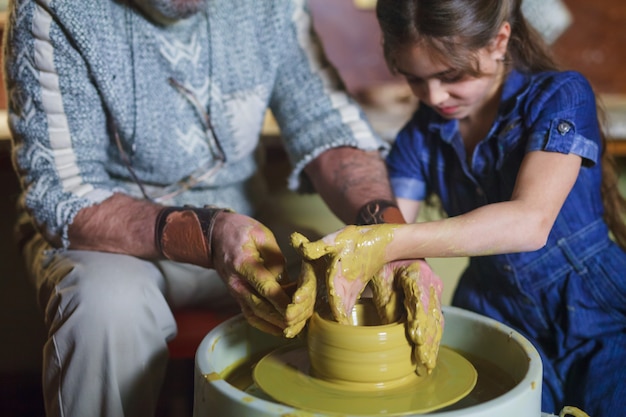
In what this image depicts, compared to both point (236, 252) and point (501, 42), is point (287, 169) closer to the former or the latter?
point (501, 42)

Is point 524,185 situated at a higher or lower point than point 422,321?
higher

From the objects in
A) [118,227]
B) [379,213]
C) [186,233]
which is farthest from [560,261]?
[118,227]

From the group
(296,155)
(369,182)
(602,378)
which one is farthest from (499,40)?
(602,378)

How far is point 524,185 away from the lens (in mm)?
1393

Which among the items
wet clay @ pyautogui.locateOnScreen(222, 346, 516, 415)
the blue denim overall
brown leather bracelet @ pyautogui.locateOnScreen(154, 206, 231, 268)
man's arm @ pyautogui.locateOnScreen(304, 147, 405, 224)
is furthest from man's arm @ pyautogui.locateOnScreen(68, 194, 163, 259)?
the blue denim overall

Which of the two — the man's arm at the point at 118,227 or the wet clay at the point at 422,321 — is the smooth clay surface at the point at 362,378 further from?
→ the man's arm at the point at 118,227

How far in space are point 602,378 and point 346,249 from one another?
0.64m

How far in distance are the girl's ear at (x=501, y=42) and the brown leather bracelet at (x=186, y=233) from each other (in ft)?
2.14

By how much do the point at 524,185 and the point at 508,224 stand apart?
0.36ft

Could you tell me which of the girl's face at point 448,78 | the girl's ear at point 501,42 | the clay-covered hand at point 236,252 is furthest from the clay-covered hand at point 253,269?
the girl's ear at point 501,42

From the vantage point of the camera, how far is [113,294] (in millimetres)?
1382

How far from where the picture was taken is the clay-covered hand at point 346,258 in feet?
3.70

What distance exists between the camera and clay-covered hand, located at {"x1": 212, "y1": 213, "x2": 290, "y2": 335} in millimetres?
1199

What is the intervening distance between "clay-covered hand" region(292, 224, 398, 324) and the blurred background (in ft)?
2.02
